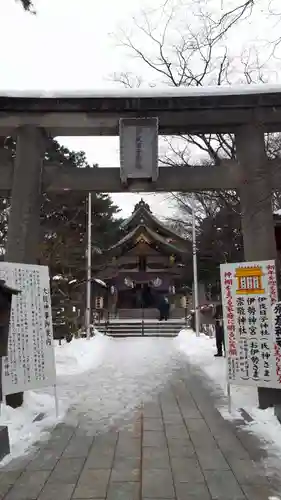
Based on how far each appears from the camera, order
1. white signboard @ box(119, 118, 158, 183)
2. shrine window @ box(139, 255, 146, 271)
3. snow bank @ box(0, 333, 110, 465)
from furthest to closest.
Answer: shrine window @ box(139, 255, 146, 271)
white signboard @ box(119, 118, 158, 183)
snow bank @ box(0, 333, 110, 465)

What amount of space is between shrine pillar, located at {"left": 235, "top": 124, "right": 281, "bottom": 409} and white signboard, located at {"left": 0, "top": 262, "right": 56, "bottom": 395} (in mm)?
3835

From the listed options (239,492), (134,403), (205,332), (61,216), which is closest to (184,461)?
(239,492)

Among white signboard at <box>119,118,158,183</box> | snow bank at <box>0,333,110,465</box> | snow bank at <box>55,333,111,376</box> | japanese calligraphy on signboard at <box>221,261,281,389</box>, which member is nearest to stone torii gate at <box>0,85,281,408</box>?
white signboard at <box>119,118,158,183</box>

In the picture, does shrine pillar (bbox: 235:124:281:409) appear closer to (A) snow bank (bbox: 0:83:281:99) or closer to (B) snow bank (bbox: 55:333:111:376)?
(A) snow bank (bbox: 0:83:281:99)

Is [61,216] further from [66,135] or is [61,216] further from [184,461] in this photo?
[184,461]

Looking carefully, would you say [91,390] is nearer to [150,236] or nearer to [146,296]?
[150,236]

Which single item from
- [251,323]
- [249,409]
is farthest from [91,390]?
[251,323]

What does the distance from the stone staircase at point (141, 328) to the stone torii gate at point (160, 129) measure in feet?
64.4

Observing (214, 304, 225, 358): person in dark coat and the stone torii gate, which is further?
(214, 304, 225, 358): person in dark coat

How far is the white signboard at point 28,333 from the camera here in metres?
6.65

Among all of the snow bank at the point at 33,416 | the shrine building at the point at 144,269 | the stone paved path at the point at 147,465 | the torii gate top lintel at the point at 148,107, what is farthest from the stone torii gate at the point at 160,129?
the shrine building at the point at 144,269

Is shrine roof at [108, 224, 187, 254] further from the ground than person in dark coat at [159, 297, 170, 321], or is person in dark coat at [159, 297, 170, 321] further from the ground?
shrine roof at [108, 224, 187, 254]

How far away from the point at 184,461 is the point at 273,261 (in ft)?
11.5

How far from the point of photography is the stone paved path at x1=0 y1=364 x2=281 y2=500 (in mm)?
4367
